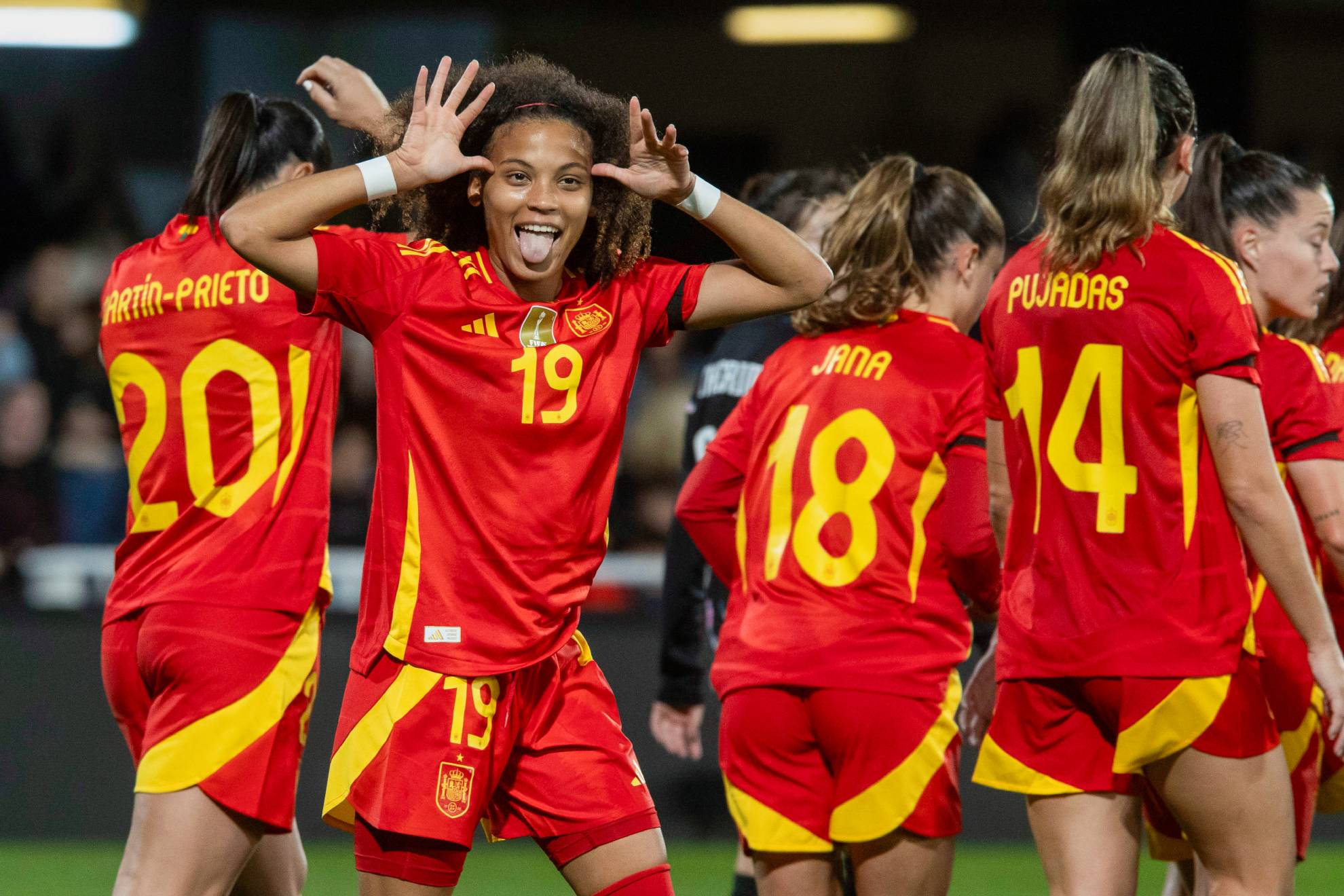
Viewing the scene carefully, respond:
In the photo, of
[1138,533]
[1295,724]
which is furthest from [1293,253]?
[1295,724]

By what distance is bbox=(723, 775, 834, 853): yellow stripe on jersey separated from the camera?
11.7 ft

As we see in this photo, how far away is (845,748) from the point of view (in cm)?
353

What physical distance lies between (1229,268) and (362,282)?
5.19 ft

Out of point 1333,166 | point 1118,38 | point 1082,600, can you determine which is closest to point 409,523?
point 1082,600

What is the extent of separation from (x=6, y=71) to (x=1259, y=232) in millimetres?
8676

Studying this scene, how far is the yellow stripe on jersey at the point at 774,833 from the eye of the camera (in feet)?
11.7

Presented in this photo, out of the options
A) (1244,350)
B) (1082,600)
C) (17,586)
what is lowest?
(17,586)

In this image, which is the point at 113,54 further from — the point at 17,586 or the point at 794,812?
the point at 794,812

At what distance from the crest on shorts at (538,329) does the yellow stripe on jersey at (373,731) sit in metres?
0.59

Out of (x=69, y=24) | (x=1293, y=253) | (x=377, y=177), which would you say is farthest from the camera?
(x=69, y=24)

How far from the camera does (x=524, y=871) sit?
22.6 ft

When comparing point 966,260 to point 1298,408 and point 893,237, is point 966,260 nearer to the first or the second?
point 893,237

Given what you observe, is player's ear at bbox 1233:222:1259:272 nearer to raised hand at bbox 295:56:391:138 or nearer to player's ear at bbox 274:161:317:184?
→ raised hand at bbox 295:56:391:138

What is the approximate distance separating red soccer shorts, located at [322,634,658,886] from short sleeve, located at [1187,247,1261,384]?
125 centimetres
